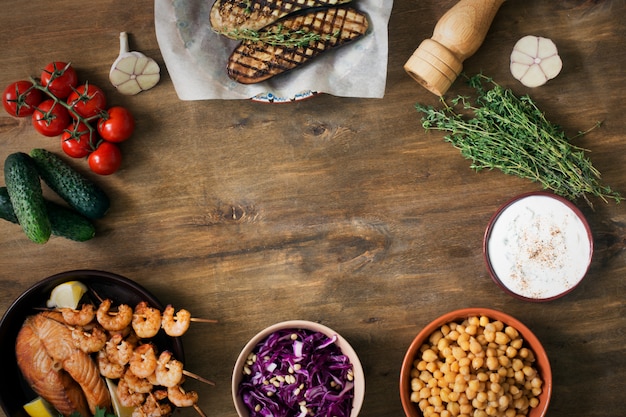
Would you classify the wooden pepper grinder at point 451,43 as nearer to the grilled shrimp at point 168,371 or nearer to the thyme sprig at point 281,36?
the thyme sprig at point 281,36

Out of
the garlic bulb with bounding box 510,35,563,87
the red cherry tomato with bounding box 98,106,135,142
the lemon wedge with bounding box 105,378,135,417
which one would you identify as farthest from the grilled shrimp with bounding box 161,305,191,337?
the garlic bulb with bounding box 510,35,563,87

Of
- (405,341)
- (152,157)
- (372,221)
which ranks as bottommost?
(405,341)

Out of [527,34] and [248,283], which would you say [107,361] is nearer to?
[248,283]

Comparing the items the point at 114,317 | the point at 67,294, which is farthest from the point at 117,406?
the point at 67,294

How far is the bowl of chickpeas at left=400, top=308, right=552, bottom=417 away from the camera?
223cm

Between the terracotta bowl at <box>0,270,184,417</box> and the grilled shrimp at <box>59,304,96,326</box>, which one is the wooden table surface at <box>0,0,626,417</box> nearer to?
the terracotta bowl at <box>0,270,184,417</box>

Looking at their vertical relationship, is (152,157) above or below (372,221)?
above

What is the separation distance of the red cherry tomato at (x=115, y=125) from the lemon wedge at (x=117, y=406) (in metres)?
0.96

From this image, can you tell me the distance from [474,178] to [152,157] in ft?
4.40

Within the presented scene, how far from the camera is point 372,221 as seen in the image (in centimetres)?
248

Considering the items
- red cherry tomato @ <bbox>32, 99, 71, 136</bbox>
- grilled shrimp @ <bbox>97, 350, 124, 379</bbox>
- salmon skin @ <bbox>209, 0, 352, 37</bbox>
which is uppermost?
salmon skin @ <bbox>209, 0, 352, 37</bbox>

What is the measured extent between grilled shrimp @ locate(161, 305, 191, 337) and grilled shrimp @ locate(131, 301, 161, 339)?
27 mm

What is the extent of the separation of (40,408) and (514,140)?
2137mm

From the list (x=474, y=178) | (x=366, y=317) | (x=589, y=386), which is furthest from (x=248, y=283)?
(x=589, y=386)
